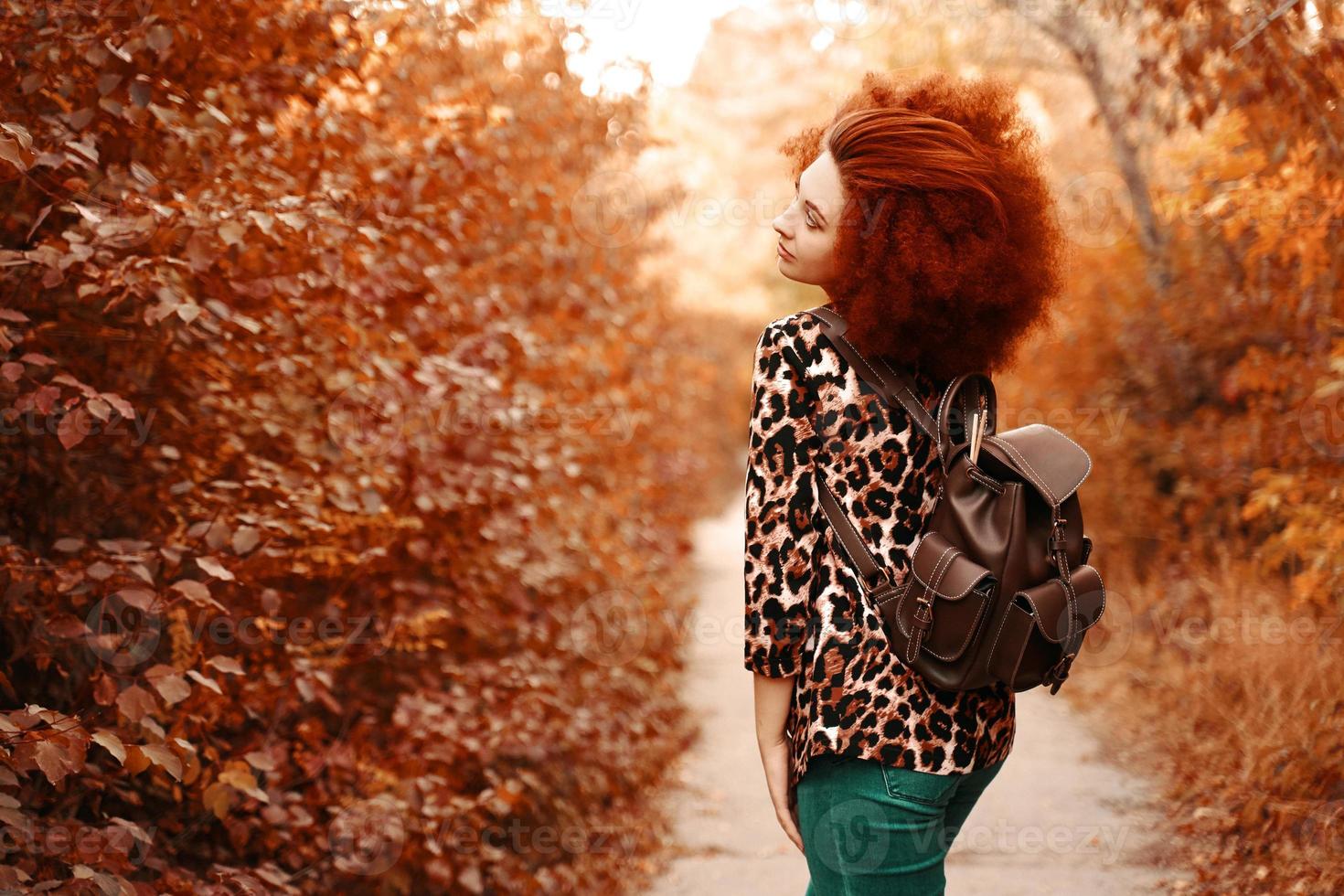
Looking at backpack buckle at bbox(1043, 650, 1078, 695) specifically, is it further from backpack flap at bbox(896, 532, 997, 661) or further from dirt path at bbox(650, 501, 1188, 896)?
dirt path at bbox(650, 501, 1188, 896)

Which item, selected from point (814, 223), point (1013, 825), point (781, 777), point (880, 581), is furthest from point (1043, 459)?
point (1013, 825)

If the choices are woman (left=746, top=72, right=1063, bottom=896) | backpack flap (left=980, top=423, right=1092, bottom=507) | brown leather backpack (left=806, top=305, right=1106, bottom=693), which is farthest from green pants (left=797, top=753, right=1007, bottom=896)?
backpack flap (left=980, top=423, right=1092, bottom=507)

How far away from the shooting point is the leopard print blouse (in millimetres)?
1783

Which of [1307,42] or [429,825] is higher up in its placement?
[1307,42]

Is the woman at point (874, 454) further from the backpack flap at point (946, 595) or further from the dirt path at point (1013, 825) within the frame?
the dirt path at point (1013, 825)

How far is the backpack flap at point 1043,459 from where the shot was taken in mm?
1717

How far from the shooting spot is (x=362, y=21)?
3.88m

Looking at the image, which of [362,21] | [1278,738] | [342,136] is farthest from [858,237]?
[1278,738]

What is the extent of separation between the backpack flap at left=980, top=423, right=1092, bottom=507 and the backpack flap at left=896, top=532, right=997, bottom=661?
153 millimetres

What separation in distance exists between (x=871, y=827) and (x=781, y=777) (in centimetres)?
17

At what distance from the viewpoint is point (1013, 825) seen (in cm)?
477

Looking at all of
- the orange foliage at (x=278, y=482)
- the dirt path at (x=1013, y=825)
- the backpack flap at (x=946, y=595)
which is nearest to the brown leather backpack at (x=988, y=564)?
the backpack flap at (x=946, y=595)

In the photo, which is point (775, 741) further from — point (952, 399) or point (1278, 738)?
point (1278, 738)

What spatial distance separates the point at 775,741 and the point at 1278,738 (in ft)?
11.1
